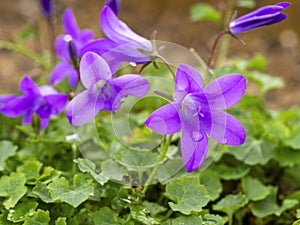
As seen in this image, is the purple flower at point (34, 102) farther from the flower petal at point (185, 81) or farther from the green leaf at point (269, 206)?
the green leaf at point (269, 206)

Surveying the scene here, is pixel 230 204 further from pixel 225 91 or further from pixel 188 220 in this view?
pixel 225 91

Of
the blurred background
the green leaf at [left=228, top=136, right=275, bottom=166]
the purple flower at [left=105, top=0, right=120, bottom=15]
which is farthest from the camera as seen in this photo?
the blurred background

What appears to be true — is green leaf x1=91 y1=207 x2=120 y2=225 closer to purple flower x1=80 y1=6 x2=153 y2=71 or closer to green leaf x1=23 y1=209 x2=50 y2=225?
green leaf x1=23 y1=209 x2=50 y2=225

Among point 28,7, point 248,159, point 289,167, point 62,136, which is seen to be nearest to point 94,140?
point 62,136

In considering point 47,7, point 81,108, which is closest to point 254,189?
point 81,108

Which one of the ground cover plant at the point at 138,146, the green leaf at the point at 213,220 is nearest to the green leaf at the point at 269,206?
the ground cover plant at the point at 138,146

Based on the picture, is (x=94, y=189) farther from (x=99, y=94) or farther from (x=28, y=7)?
(x=28, y=7)

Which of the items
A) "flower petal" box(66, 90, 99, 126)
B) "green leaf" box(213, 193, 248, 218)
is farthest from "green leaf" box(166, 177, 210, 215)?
"flower petal" box(66, 90, 99, 126)
